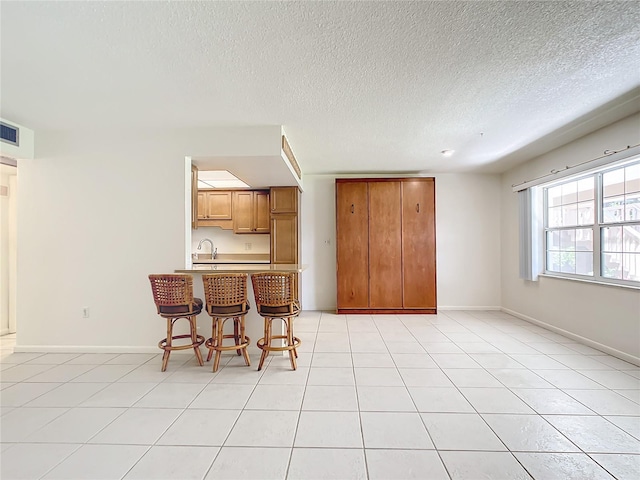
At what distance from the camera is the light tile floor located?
1.64m

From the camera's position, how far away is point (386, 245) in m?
5.15

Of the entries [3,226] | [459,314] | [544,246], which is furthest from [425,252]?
[3,226]

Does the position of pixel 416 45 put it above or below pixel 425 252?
above

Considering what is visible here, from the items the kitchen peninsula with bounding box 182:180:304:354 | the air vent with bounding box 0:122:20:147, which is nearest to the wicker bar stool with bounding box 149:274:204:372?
the kitchen peninsula with bounding box 182:180:304:354

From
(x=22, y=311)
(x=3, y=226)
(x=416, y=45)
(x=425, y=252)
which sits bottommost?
(x=22, y=311)

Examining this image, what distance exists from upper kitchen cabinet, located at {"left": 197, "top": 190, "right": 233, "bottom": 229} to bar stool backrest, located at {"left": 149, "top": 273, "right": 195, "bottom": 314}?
274 cm

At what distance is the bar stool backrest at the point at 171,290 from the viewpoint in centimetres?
286

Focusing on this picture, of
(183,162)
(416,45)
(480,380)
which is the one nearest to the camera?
(416,45)

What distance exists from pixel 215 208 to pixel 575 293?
5.58m

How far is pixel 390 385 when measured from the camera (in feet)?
8.36

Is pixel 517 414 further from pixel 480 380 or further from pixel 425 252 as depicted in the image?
pixel 425 252

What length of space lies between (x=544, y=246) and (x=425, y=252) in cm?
169

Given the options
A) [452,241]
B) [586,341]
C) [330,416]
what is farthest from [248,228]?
[586,341]

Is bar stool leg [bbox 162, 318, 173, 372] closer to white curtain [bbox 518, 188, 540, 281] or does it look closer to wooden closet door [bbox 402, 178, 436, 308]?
wooden closet door [bbox 402, 178, 436, 308]
